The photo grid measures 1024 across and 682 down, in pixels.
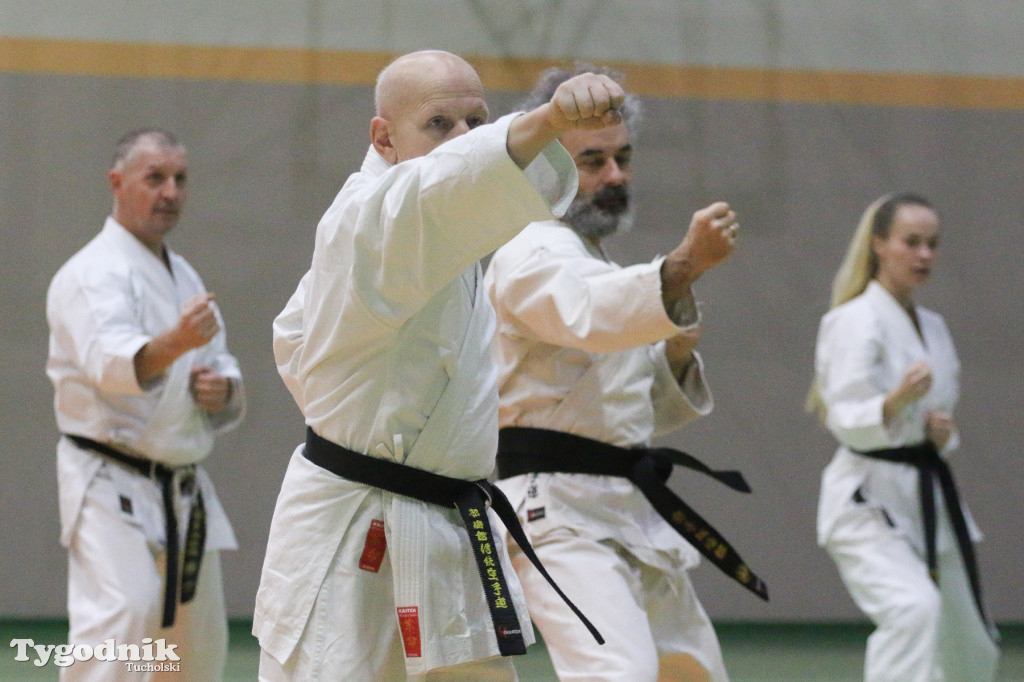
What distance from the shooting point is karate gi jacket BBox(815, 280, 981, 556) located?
183 inches

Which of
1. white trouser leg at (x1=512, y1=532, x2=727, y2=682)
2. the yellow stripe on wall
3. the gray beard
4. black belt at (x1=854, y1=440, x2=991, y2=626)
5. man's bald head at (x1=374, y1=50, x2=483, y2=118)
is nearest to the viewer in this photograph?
man's bald head at (x1=374, y1=50, x2=483, y2=118)

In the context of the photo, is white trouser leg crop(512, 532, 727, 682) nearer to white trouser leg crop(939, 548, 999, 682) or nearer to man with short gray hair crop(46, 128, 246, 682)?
man with short gray hair crop(46, 128, 246, 682)

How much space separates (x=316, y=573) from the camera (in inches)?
81.9

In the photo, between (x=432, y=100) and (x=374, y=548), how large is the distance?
770mm

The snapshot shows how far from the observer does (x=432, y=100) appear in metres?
2.20

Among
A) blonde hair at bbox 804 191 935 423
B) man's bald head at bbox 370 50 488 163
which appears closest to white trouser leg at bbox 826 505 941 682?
blonde hair at bbox 804 191 935 423

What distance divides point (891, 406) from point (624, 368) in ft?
6.08

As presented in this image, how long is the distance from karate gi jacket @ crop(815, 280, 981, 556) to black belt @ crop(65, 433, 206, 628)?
7.39 feet

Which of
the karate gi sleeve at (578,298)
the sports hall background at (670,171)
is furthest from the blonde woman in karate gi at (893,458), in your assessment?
the karate gi sleeve at (578,298)

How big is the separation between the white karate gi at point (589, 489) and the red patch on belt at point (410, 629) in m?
0.78

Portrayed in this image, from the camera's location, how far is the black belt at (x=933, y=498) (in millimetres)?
4602

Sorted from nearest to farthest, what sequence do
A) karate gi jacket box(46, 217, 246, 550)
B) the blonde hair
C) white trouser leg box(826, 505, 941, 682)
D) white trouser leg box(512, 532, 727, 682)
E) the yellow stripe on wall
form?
white trouser leg box(512, 532, 727, 682) → karate gi jacket box(46, 217, 246, 550) → white trouser leg box(826, 505, 941, 682) → the blonde hair → the yellow stripe on wall

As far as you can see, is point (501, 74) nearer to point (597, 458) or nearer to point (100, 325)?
point (100, 325)

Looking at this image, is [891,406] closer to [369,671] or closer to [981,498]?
[981,498]
